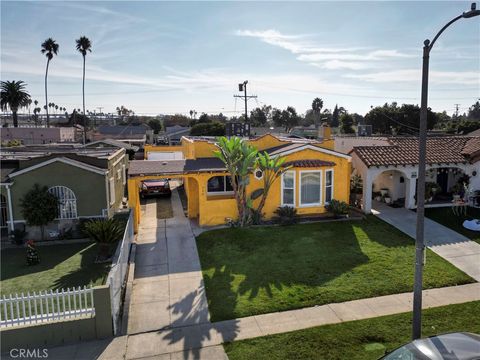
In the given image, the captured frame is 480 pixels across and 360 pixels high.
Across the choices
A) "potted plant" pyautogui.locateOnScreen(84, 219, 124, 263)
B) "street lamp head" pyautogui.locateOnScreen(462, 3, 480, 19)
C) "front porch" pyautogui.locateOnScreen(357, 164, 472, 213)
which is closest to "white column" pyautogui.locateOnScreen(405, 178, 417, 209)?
Result: "front porch" pyautogui.locateOnScreen(357, 164, 472, 213)

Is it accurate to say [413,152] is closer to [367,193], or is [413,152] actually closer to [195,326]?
[367,193]

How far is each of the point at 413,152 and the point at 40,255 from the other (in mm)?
19154

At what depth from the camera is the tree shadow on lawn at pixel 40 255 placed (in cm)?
1256

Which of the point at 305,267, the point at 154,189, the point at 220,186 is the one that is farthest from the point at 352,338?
the point at 154,189

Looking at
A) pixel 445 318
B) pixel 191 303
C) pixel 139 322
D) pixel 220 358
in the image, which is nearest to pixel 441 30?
pixel 445 318

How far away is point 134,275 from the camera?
12.0m

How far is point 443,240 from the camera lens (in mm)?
14812

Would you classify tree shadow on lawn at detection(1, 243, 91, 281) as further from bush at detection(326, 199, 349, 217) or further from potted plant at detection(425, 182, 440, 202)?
potted plant at detection(425, 182, 440, 202)

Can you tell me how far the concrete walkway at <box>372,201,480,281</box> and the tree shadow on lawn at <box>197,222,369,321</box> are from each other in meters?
2.51

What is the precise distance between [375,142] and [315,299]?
16763mm

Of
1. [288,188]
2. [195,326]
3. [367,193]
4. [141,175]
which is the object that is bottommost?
[195,326]

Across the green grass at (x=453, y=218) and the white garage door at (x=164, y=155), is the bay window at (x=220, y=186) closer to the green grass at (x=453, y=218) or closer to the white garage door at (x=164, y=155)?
the white garage door at (x=164, y=155)

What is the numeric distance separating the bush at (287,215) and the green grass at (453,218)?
6882 millimetres

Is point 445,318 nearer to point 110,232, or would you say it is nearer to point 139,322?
point 139,322
